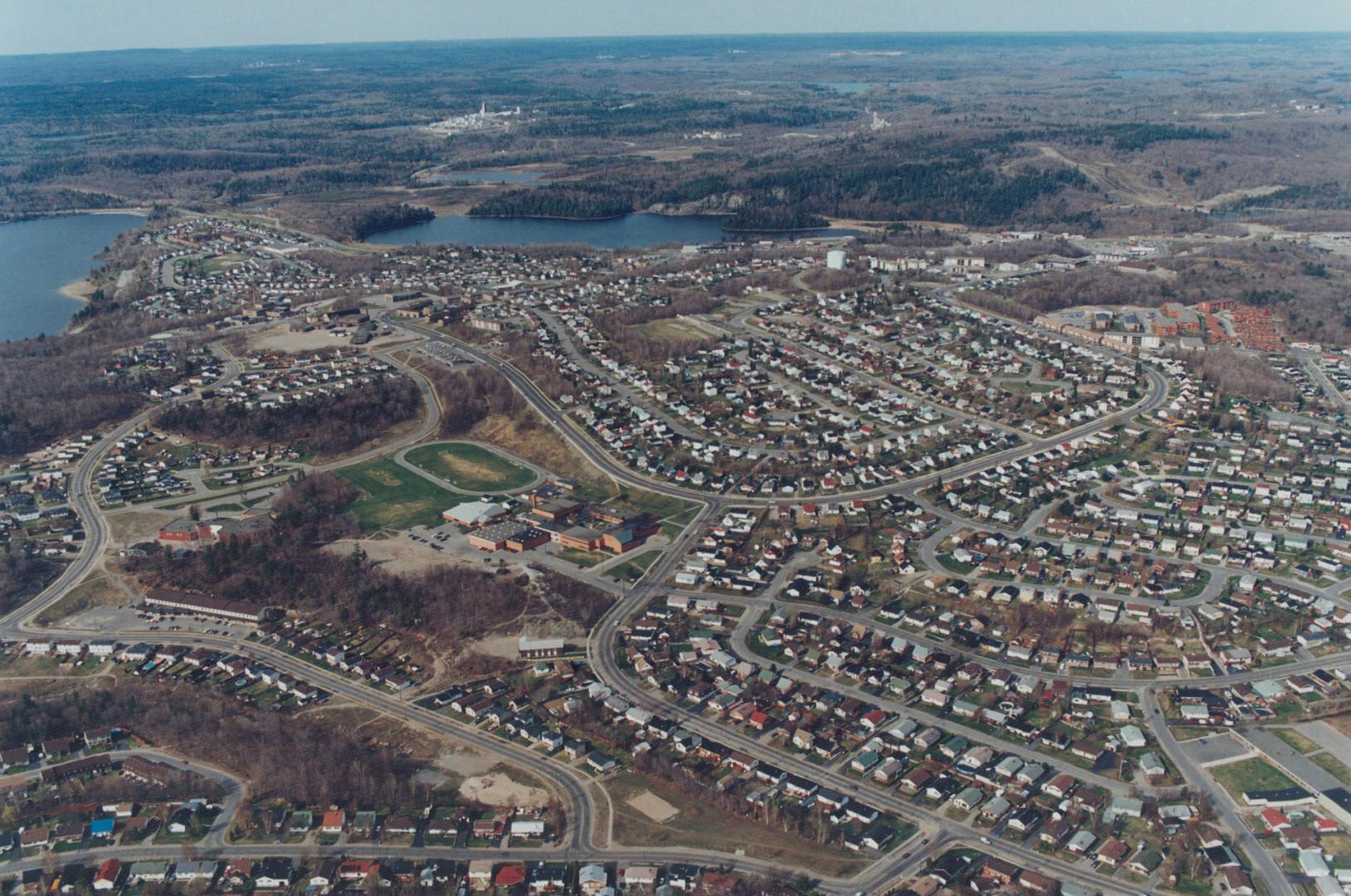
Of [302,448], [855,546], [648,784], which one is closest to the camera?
[648,784]

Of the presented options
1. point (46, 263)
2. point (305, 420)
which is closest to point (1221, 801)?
point (305, 420)

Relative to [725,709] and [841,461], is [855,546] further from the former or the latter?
[725,709]

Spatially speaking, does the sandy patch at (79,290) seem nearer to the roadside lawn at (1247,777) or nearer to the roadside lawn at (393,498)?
the roadside lawn at (393,498)

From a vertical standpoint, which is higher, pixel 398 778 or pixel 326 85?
pixel 326 85

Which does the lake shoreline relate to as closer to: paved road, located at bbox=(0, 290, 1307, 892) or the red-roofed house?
paved road, located at bbox=(0, 290, 1307, 892)

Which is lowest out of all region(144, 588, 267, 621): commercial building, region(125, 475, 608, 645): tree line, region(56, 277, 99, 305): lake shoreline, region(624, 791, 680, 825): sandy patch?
region(624, 791, 680, 825): sandy patch

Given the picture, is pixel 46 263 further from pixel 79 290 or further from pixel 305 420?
pixel 305 420

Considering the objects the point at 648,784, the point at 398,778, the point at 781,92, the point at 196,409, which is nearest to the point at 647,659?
the point at 648,784

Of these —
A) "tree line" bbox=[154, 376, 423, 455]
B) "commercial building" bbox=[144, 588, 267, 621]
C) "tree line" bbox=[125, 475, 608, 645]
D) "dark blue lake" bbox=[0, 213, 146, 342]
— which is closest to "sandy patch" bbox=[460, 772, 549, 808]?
"tree line" bbox=[125, 475, 608, 645]
